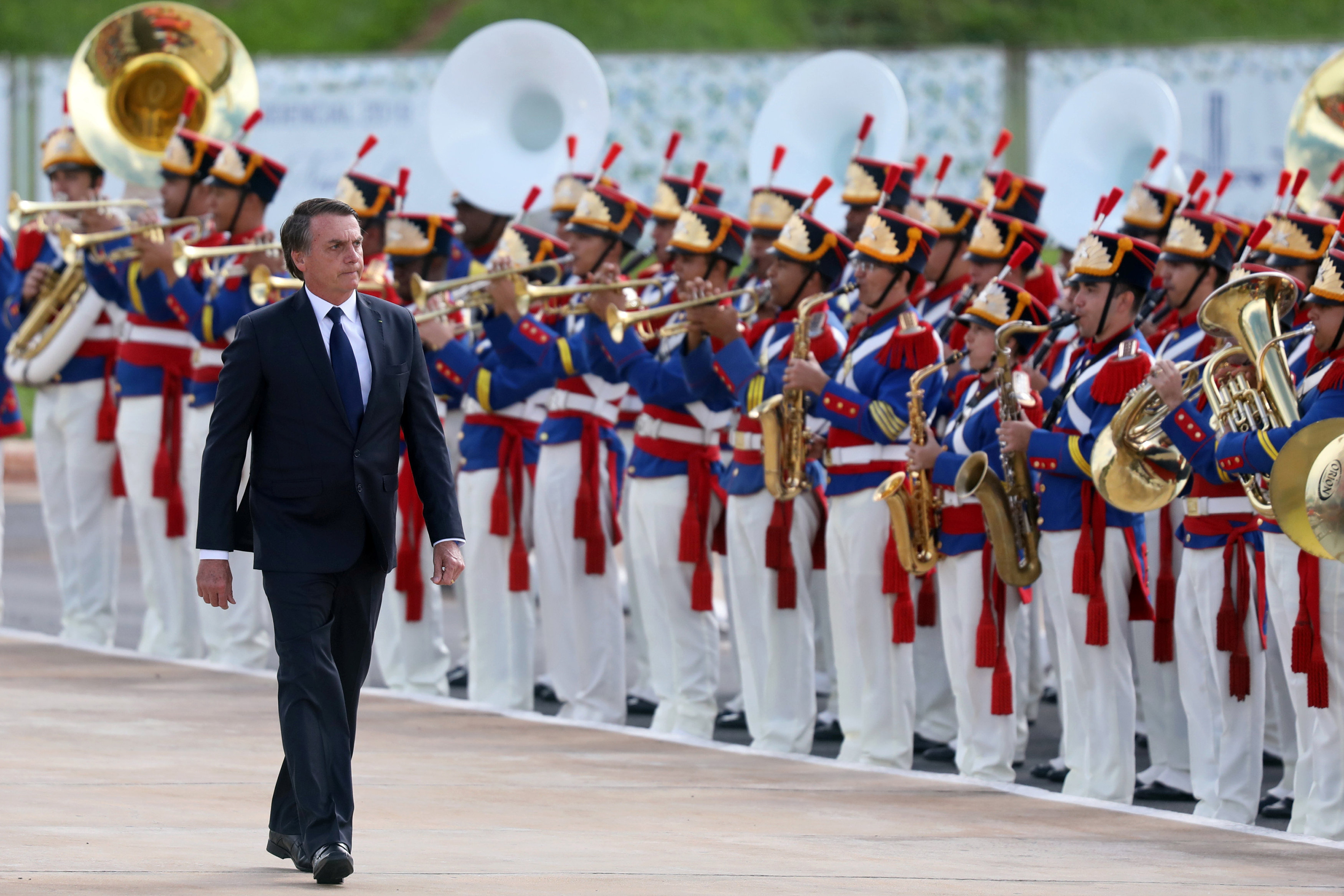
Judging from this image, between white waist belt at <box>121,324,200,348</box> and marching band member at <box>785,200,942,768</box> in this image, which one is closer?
marching band member at <box>785,200,942,768</box>

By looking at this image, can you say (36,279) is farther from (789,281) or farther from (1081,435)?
(1081,435)

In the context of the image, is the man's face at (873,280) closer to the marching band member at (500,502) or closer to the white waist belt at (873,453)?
the white waist belt at (873,453)

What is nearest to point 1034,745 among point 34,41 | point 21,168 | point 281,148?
point 281,148

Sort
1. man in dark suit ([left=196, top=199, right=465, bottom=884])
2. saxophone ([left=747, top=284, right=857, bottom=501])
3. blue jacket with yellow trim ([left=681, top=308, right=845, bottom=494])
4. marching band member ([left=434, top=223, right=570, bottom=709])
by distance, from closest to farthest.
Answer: man in dark suit ([left=196, top=199, right=465, bottom=884])
saxophone ([left=747, top=284, right=857, bottom=501])
blue jacket with yellow trim ([left=681, top=308, right=845, bottom=494])
marching band member ([left=434, top=223, right=570, bottom=709])

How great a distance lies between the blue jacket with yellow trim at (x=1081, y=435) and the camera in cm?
715

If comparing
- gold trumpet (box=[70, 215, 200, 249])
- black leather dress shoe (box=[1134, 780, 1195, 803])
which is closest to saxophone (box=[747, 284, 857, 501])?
black leather dress shoe (box=[1134, 780, 1195, 803])

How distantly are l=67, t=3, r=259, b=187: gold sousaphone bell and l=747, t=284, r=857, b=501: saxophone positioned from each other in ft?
12.6

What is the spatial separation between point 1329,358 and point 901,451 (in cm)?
165

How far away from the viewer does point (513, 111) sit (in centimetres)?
1048

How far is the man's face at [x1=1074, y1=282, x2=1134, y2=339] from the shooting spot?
293 inches

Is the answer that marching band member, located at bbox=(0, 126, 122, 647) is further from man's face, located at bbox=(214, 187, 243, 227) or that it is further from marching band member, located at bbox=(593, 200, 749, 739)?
marching band member, located at bbox=(593, 200, 749, 739)

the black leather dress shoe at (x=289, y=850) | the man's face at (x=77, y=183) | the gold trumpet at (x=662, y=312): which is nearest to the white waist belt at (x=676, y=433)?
the gold trumpet at (x=662, y=312)

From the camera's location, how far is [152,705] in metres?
8.23

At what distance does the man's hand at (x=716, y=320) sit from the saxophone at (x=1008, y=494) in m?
1.04
